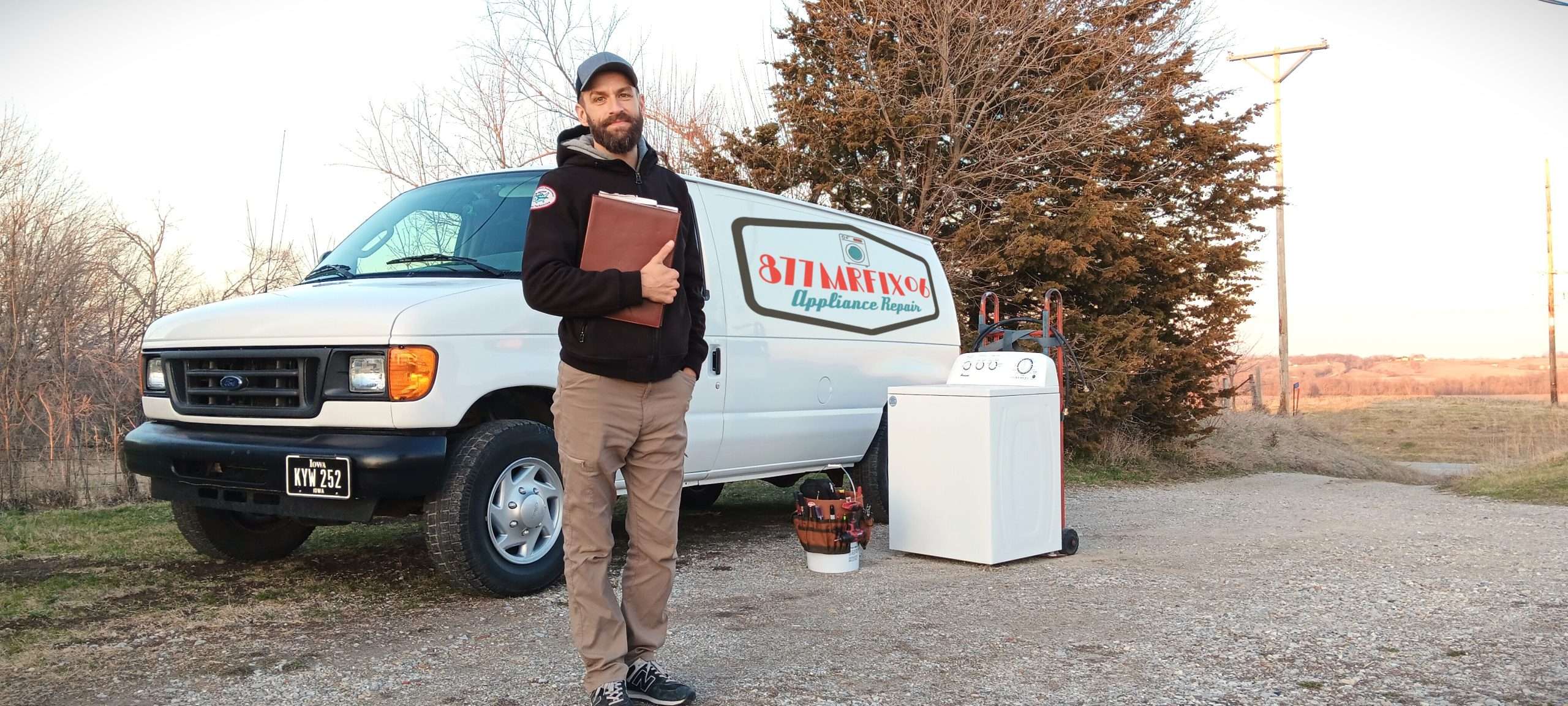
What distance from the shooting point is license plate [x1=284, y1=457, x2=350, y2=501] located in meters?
4.71

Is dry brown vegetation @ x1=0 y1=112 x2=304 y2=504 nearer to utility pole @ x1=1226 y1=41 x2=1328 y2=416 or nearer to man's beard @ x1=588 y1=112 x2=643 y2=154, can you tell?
man's beard @ x1=588 y1=112 x2=643 y2=154

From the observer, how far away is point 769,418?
21.6 feet

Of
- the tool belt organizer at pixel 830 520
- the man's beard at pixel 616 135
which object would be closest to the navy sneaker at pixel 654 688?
the man's beard at pixel 616 135

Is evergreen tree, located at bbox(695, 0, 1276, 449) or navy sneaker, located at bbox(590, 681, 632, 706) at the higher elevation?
evergreen tree, located at bbox(695, 0, 1276, 449)

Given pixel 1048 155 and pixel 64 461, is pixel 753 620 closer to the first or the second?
pixel 64 461

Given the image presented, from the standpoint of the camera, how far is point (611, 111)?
3.29 meters

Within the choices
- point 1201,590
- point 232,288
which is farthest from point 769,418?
point 232,288

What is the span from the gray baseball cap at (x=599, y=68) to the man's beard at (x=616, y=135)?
110mm

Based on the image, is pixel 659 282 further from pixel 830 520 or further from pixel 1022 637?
pixel 830 520

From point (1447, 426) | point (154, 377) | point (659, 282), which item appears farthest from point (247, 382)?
point (1447, 426)

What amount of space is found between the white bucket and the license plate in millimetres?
2448

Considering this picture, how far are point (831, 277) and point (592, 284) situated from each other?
4.22m

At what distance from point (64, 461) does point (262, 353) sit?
4972mm

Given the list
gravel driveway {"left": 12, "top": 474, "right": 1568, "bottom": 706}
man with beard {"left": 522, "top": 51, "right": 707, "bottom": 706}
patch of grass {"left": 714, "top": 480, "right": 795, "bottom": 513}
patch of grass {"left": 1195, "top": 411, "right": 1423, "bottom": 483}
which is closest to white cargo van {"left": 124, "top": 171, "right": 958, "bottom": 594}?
gravel driveway {"left": 12, "top": 474, "right": 1568, "bottom": 706}
